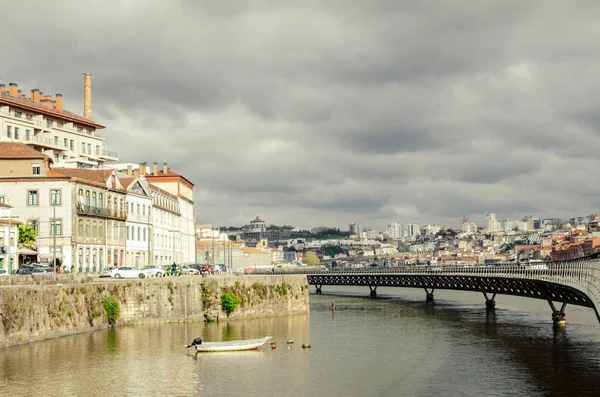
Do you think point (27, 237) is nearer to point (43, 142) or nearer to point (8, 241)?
point (8, 241)

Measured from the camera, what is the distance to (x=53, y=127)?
443 feet

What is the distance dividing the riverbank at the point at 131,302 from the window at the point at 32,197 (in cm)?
2389

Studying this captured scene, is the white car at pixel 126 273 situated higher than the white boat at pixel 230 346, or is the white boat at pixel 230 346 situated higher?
the white car at pixel 126 273

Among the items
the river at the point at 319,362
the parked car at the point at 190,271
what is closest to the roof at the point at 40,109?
the parked car at the point at 190,271

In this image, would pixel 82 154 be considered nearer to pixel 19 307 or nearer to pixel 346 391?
pixel 19 307

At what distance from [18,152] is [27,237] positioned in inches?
592

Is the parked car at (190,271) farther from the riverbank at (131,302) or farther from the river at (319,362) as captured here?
the river at (319,362)

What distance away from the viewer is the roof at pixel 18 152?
102875 mm

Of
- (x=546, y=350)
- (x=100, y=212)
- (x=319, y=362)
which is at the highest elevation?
(x=100, y=212)

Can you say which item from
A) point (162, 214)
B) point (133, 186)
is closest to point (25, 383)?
point (133, 186)

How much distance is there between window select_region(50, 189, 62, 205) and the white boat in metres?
41.7

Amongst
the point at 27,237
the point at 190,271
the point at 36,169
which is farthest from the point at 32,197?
the point at 190,271

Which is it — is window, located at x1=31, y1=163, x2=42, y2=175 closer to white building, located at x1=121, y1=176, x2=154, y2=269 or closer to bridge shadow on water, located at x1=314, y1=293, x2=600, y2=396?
white building, located at x1=121, y1=176, x2=154, y2=269

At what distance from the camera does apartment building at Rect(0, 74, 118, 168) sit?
4914 inches
